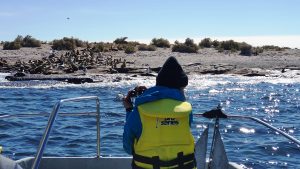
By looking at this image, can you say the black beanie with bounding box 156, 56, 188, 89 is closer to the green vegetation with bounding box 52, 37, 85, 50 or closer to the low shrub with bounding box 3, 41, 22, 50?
the low shrub with bounding box 3, 41, 22, 50

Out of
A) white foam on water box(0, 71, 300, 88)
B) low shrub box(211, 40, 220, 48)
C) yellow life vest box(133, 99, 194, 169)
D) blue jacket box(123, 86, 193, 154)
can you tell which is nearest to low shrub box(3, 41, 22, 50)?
white foam on water box(0, 71, 300, 88)

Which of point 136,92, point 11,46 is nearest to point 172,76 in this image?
point 136,92

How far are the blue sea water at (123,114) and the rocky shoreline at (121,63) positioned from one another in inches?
50.4

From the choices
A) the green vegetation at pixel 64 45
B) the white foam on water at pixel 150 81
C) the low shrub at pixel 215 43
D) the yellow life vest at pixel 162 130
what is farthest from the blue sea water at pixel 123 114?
the low shrub at pixel 215 43

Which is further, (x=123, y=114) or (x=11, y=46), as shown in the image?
(x=11, y=46)

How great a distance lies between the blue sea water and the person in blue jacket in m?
0.88

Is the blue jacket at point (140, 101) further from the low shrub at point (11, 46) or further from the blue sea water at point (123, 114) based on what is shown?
the low shrub at point (11, 46)

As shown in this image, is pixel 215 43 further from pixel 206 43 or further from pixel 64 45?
pixel 64 45

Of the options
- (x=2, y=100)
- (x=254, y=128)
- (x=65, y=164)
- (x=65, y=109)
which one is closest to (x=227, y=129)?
(x=254, y=128)

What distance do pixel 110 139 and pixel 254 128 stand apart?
12.4 ft

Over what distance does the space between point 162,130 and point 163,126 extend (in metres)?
0.03

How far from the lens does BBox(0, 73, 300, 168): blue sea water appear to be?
35.9ft

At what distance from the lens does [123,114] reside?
628 cm

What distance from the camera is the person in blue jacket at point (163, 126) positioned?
4.23 meters
